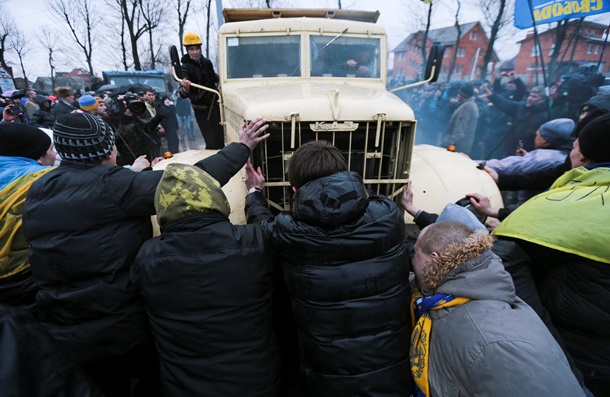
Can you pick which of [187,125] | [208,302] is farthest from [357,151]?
[187,125]

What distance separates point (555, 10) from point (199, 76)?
708cm

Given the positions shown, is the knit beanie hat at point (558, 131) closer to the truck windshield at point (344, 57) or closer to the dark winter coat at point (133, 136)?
the truck windshield at point (344, 57)

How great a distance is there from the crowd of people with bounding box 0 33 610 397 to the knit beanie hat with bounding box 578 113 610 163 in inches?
0.4

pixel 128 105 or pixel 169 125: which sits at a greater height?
pixel 128 105

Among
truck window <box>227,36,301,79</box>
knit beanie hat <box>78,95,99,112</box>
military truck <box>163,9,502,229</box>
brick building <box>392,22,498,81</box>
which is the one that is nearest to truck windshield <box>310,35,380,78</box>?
military truck <box>163,9,502,229</box>

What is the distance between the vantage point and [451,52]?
16531 mm

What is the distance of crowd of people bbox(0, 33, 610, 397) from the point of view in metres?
1.53

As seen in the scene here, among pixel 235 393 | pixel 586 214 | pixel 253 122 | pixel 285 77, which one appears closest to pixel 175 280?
pixel 235 393

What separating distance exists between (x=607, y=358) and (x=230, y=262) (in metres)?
2.26

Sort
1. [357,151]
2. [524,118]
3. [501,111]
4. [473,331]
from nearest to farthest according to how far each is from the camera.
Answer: [473,331] < [357,151] < [524,118] < [501,111]

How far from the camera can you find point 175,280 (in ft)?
5.57

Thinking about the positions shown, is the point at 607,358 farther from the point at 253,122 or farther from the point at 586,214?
the point at 253,122

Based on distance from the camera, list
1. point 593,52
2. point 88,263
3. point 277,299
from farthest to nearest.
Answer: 1. point 593,52
2. point 277,299
3. point 88,263

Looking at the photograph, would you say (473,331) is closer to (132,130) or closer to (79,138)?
(79,138)
